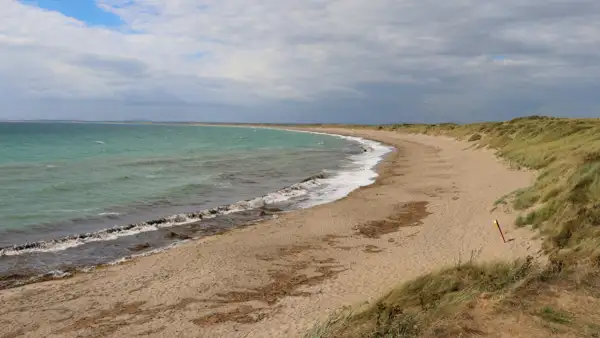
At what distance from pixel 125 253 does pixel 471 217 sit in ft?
37.5

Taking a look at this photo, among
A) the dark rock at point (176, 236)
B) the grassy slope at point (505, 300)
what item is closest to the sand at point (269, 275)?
the dark rock at point (176, 236)

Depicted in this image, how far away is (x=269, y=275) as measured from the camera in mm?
10867

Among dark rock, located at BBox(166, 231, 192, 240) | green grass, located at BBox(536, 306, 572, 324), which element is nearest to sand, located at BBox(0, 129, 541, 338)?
dark rock, located at BBox(166, 231, 192, 240)

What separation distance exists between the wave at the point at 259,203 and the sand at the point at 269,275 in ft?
9.75

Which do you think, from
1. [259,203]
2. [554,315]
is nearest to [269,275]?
[554,315]

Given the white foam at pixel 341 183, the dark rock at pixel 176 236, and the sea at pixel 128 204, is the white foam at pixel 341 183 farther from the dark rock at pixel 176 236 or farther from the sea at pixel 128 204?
the dark rock at pixel 176 236

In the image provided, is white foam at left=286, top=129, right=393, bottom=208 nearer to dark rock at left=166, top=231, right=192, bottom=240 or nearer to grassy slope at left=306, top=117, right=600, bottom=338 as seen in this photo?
dark rock at left=166, top=231, right=192, bottom=240

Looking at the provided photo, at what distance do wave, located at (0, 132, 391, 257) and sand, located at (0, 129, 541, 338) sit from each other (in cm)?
297

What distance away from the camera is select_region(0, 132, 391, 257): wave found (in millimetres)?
13922

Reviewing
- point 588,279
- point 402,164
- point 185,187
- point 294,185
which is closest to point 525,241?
point 588,279

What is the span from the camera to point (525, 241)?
11125 millimetres

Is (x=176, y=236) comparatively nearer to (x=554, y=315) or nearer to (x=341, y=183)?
(x=554, y=315)

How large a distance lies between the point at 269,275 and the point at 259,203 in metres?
9.92

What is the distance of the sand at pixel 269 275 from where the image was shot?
8.29 meters
